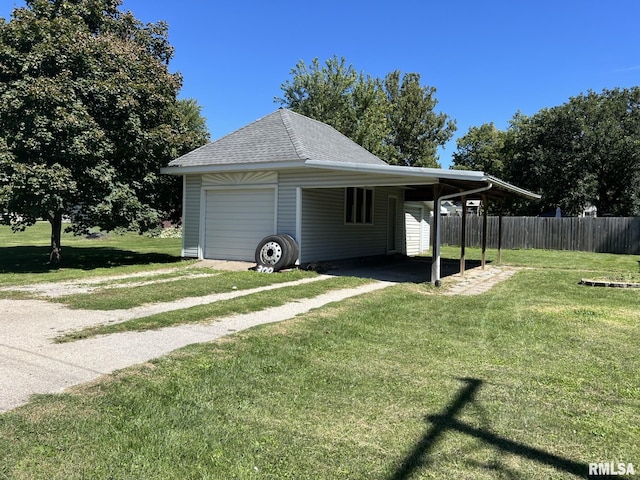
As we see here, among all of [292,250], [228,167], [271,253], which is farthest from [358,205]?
[228,167]

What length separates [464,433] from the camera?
9.50 ft

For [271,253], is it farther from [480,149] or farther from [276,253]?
[480,149]

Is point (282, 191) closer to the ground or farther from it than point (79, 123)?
closer to the ground

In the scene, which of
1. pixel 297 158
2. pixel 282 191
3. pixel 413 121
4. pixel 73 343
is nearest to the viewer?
pixel 73 343

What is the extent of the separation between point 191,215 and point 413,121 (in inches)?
1296

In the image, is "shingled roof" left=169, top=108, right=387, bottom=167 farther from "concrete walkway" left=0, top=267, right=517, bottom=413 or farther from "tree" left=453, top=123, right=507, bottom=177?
"tree" left=453, top=123, right=507, bottom=177

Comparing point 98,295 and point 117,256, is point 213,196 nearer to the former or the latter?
point 117,256

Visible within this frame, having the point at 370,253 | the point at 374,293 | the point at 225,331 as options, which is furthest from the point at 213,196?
the point at 225,331

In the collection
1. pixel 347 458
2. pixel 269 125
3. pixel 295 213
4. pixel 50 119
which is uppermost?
pixel 269 125

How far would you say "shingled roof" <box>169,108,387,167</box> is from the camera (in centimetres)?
1180

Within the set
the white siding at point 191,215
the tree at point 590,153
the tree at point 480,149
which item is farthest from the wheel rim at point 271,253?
the tree at point 480,149

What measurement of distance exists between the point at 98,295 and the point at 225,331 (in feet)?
11.1

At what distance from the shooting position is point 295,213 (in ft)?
37.9

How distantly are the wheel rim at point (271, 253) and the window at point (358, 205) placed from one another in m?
3.17
